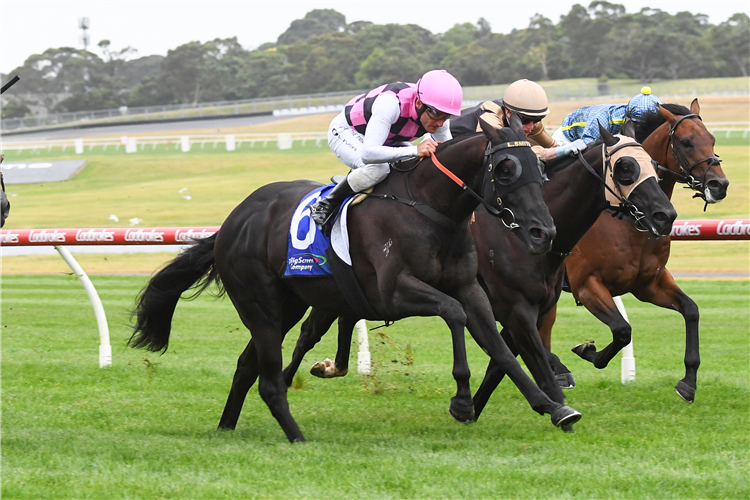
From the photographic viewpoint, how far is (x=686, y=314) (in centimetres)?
582

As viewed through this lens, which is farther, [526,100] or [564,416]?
[526,100]

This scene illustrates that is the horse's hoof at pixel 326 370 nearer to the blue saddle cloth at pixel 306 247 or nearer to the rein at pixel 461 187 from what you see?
the blue saddle cloth at pixel 306 247

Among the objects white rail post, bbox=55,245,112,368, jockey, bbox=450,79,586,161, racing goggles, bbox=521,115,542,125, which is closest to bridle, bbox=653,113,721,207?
jockey, bbox=450,79,586,161

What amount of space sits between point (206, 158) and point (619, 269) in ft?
103

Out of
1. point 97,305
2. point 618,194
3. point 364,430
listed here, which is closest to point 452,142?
point 618,194

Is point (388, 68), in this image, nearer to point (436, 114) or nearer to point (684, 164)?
point (684, 164)

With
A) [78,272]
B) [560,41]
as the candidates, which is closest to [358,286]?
[78,272]

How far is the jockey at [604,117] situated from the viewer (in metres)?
5.95

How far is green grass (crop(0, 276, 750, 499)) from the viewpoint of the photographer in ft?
12.9

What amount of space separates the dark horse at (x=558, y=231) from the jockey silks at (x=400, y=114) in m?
0.79

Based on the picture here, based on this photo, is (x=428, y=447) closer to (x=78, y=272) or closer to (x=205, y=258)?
(x=205, y=258)

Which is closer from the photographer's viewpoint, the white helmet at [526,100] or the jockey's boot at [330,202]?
the jockey's boot at [330,202]

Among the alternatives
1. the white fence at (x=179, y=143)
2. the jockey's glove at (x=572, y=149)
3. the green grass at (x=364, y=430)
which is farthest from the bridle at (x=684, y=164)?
the white fence at (x=179, y=143)

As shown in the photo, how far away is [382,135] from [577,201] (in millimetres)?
1240
